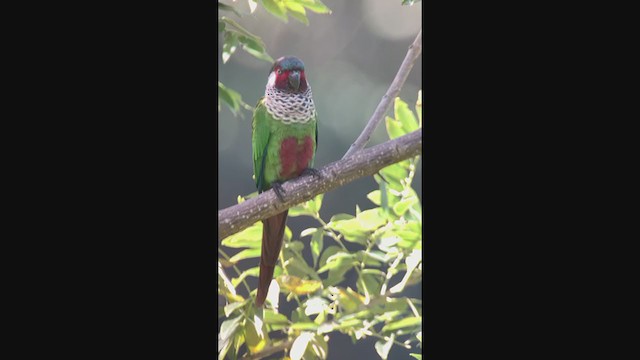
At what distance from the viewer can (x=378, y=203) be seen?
158 cm

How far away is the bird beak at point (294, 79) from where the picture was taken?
160cm

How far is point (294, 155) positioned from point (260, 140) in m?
0.11

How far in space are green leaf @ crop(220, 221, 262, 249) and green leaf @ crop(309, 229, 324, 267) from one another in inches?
6.0

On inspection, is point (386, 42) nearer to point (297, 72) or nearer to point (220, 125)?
point (297, 72)

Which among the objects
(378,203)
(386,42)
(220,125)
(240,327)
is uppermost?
(386,42)

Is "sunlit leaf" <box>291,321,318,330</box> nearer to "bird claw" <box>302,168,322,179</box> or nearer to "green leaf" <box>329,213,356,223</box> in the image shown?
"green leaf" <box>329,213,356,223</box>

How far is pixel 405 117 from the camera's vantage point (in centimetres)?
158

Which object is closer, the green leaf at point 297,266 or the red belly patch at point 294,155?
the green leaf at point 297,266

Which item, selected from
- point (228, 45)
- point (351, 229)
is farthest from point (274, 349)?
point (228, 45)

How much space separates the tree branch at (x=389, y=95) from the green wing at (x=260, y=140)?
0.27 metres

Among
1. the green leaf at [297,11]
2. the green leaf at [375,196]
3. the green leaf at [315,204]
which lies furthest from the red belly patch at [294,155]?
the green leaf at [297,11]

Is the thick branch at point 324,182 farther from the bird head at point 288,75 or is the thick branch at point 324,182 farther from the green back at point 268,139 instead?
the bird head at point 288,75
